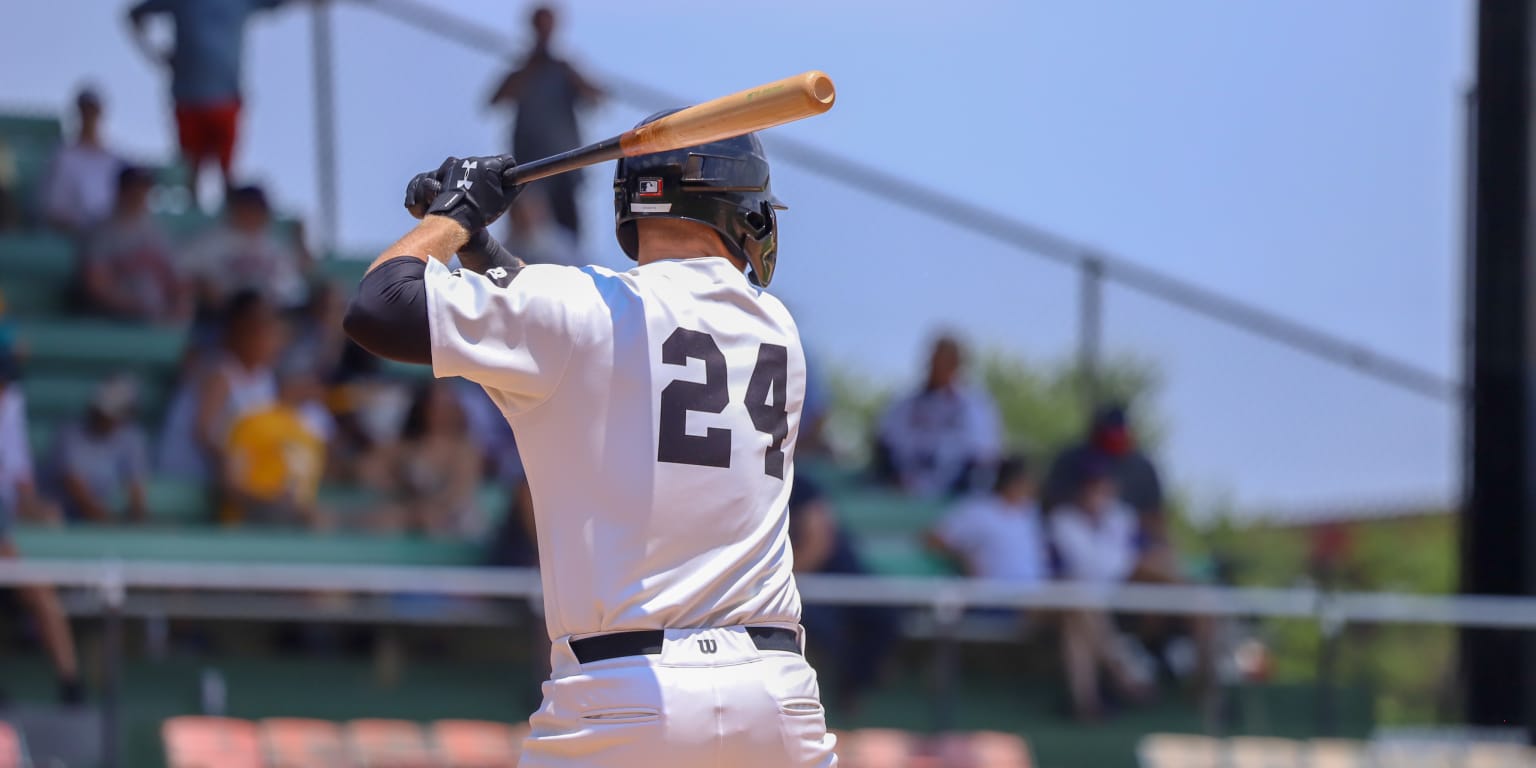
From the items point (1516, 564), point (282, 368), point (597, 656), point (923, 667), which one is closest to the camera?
point (597, 656)

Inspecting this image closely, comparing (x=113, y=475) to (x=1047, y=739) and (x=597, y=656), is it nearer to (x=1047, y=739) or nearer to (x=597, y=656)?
(x=1047, y=739)

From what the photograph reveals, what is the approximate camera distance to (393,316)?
3.24 metres

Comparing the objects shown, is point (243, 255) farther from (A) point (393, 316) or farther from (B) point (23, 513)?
(A) point (393, 316)

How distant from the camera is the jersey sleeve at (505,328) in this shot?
3.24 m

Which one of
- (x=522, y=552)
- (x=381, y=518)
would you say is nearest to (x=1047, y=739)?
(x=522, y=552)

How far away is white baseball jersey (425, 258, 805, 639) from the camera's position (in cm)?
328

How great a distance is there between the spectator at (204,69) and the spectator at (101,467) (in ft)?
7.69

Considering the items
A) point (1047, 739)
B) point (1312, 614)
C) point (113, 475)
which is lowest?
point (1047, 739)

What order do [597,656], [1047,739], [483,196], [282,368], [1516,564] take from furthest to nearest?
[1516,564] < [282,368] < [1047,739] < [483,196] < [597,656]

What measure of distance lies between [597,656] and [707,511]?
11.9 inches

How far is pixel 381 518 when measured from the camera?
8.68m

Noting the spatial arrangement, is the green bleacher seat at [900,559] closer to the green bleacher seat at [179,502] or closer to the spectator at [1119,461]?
the spectator at [1119,461]

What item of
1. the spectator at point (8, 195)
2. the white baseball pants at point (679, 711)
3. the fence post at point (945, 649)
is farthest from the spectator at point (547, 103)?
the white baseball pants at point (679, 711)

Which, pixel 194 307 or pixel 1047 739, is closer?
pixel 1047 739
